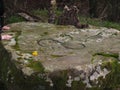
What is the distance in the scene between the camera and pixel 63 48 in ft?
14.1

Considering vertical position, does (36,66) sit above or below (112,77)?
above

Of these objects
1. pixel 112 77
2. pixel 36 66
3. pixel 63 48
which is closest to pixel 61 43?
pixel 63 48

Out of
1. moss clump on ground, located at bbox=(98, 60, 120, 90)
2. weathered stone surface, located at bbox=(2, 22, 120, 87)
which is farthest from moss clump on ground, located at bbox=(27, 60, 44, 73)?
moss clump on ground, located at bbox=(98, 60, 120, 90)

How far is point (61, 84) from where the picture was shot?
12.1ft

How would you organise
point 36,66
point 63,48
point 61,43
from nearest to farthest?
1. point 36,66
2. point 63,48
3. point 61,43

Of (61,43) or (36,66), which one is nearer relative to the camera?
(36,66)

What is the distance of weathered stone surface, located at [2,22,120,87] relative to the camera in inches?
147

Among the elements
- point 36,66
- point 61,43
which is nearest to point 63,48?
point 61,43

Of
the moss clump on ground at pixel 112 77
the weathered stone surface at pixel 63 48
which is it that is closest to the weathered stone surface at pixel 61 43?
the weathered stone surface at pixel 63 48

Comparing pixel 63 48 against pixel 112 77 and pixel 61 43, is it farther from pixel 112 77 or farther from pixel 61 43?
pixel 112 77

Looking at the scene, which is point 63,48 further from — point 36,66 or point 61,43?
point 36,66

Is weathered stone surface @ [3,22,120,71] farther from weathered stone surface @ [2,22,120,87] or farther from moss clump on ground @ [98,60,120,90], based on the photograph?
moss clump on ground @ [98,60,120,90]

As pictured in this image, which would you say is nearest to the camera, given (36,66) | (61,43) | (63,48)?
(36,66)

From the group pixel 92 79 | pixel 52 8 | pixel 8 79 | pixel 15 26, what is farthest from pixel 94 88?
pixel 52 8
